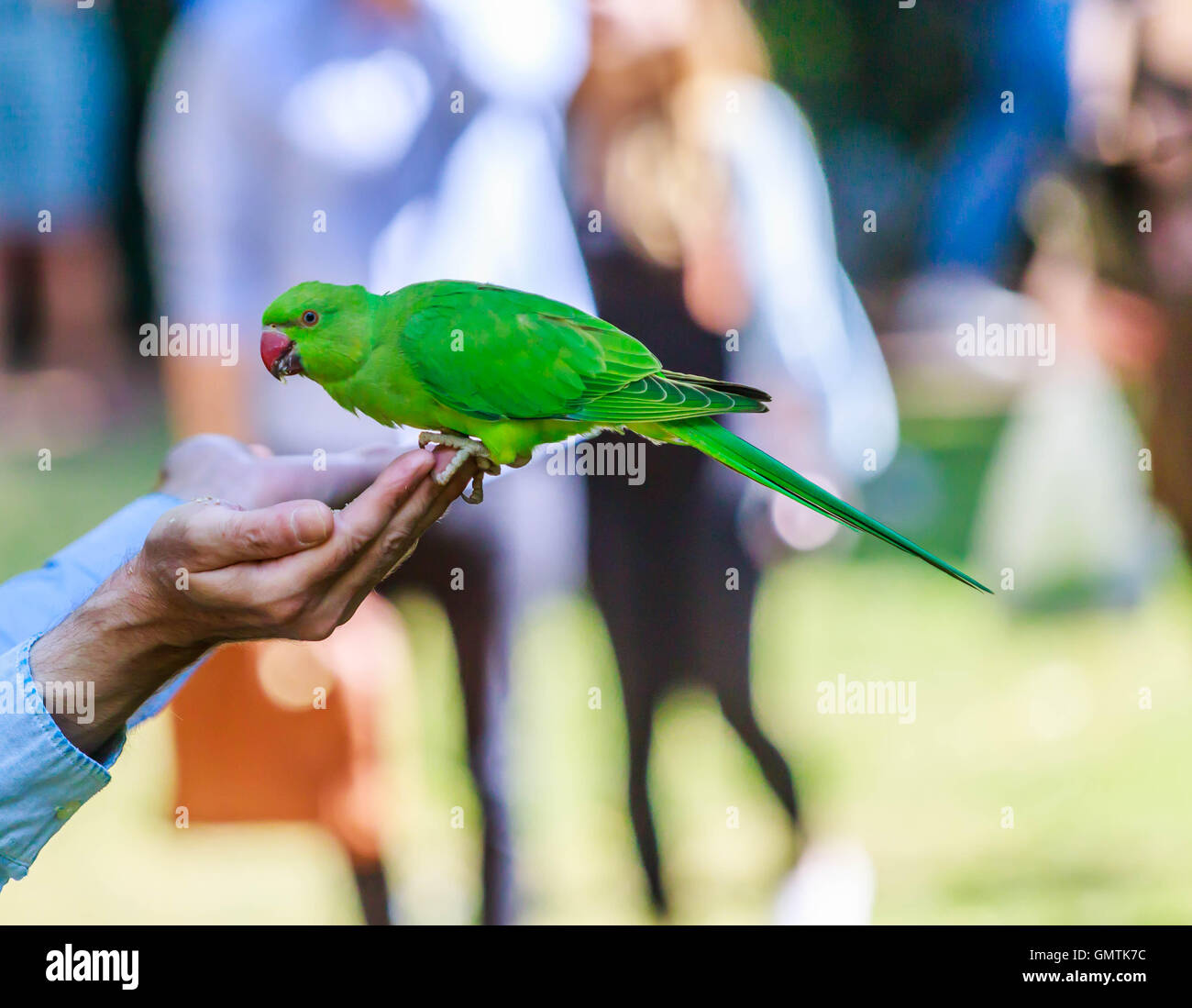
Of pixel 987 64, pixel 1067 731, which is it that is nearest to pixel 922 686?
pixel 1067 731

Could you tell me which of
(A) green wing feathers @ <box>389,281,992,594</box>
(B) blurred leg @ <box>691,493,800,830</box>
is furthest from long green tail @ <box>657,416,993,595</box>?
(B) blurred leg @ <box>691,493,800,830</box>

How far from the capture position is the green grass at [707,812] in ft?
10.4

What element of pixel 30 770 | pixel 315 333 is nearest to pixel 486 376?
pixel 315 333

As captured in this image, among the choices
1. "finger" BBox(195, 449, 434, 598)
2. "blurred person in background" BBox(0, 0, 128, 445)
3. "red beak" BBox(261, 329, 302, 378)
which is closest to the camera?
"finger" BBox(195, 449, 434, 598)

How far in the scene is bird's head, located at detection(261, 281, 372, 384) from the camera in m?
1.70

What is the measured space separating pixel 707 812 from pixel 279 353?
2148mm

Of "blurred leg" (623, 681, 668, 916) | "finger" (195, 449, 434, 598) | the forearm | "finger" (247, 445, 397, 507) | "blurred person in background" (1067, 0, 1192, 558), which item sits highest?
"blurred person in background" (1067, 0, 1192, 558)

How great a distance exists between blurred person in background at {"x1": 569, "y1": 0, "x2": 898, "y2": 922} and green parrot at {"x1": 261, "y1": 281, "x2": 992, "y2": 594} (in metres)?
1.30

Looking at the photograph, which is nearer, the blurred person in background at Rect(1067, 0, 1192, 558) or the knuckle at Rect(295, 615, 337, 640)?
the knuckle at Rect(295, 615, 337, 640)

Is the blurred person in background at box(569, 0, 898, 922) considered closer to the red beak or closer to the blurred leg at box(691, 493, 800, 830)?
the blurred leg at box(691, 493, 800, 830)

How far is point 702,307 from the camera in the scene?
313 centimetres

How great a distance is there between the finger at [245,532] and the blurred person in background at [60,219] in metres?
2.55

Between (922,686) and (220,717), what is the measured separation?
7.61ft

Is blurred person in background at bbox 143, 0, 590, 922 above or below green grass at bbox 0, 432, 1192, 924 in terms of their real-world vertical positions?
above
